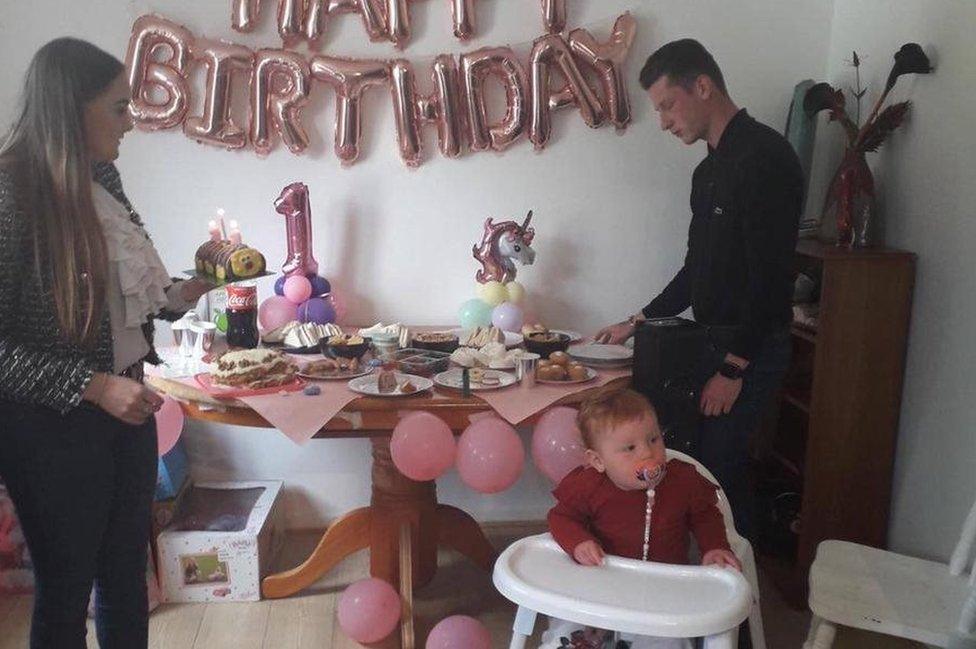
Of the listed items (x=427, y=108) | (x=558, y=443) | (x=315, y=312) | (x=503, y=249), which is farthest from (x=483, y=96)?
(x=558, y=443)

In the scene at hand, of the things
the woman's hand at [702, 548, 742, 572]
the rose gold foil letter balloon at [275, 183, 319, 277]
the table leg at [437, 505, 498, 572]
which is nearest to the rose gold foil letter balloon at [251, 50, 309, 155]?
the rose gold foil letter balloon at [275, 183, 319, 277]

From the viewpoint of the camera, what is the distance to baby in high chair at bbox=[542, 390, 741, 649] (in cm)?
147

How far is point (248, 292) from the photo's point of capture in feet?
7.22

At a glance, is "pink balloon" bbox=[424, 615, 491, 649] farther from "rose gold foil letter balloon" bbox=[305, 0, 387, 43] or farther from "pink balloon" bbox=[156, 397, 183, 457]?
"rose gold foil letter balloon" bbox=[305, 0, 387, 43]

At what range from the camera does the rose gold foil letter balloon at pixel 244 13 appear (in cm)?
240

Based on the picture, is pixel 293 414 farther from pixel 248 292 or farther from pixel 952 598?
pixel 952 598

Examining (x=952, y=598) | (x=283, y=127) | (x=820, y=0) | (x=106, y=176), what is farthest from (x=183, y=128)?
(x=952, y=598)

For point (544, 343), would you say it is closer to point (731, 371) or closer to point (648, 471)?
point (731, 371)

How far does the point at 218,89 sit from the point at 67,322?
4.18 feet

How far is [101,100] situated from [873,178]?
203cm

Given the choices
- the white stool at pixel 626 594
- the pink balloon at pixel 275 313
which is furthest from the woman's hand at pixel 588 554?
the pink balloon at pixel 275 313

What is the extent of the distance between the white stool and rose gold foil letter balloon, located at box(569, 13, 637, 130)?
5.22 feet

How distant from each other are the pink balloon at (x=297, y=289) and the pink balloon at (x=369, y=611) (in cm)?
85

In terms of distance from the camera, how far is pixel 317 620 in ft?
7.51
